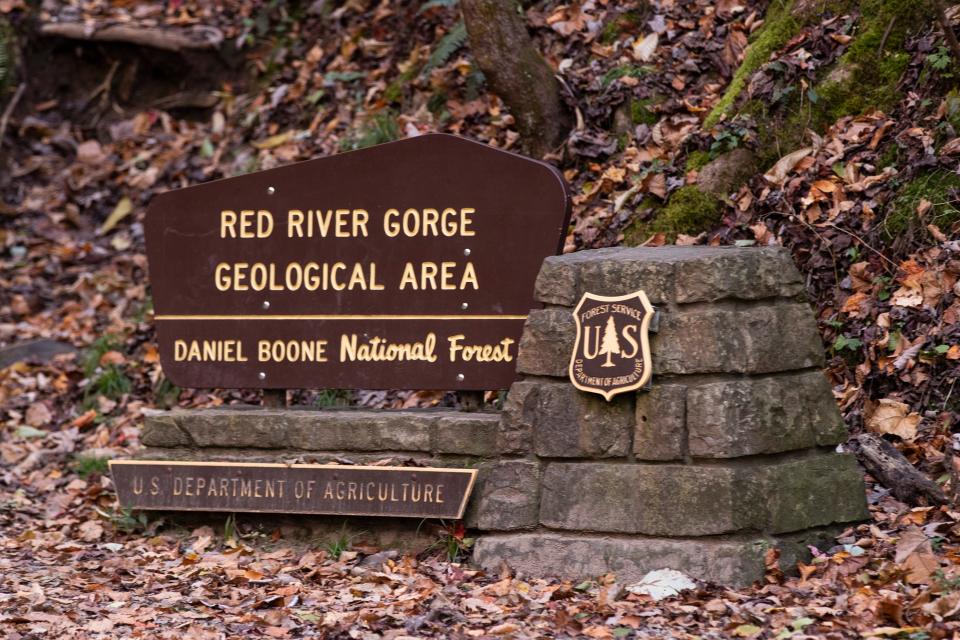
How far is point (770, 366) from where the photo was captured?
4.84 metres

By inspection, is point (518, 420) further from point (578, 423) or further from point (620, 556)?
point (620, 556)

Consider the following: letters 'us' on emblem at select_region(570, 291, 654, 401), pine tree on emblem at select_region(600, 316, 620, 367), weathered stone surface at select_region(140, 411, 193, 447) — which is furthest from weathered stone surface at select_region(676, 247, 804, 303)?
weathered stone surface at select_region(140, 411, 193, 447)

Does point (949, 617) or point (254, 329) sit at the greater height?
point (254, 329)

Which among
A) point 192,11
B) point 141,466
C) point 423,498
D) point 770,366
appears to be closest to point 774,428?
point 770,366

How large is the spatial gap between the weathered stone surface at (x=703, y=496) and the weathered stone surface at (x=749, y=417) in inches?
3.1

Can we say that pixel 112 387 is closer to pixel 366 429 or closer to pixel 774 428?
pixel 366 429

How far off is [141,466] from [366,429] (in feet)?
3.97

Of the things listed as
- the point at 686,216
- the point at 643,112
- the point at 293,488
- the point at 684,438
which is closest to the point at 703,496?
the point at 684,438

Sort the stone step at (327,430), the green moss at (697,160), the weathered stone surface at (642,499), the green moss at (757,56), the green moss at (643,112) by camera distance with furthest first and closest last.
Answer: the green moss at (643,112)
the green moss at (757,56)
the green moss at (697,160)
the stone step at (327,430)
the weathered stone surface at (642,499)

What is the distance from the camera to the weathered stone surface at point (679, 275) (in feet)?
15.7

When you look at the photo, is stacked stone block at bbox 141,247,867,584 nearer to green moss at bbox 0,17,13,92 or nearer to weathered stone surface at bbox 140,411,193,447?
weathered stone surface at bbox 140,411,193,447

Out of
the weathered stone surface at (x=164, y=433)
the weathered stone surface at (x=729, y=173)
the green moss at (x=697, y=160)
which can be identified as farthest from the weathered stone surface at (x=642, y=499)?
the green moss at (x=697, y=160)

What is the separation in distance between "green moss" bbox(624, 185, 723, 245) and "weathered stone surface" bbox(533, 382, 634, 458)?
203 centimetres

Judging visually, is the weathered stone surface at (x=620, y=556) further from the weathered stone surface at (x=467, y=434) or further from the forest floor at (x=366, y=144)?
the weathered stone surface at (x=467, y=434)
